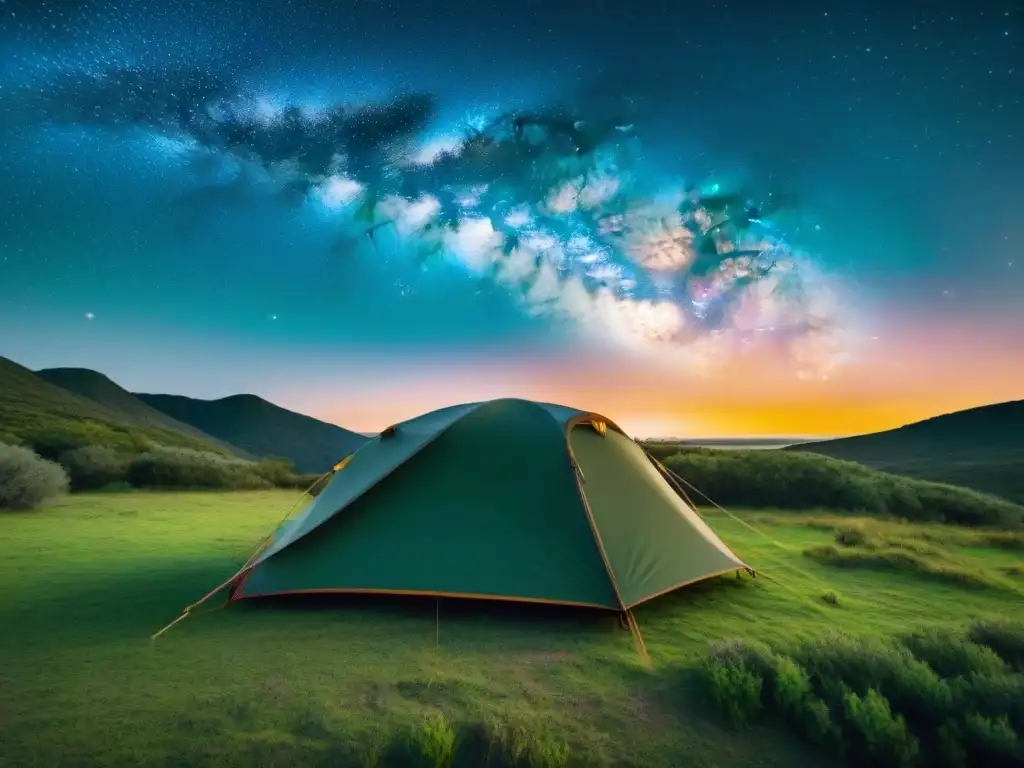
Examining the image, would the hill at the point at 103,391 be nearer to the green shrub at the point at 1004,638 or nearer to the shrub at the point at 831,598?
the shrub at the point at 831,598

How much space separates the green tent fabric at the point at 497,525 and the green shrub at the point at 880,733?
227cm

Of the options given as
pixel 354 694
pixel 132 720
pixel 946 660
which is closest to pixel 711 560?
pixel 946 660

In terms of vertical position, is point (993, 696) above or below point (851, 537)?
below

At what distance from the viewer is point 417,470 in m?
6.72

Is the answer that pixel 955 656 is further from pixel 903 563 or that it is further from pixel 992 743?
pixel 903 563

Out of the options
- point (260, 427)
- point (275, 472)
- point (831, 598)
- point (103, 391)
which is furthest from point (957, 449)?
point (103, 391)

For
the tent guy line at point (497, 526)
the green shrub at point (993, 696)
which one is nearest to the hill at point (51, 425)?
the tent guy line at point (497, 526)

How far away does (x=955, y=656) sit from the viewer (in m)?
4.49

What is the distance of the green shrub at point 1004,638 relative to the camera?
15.5 feet

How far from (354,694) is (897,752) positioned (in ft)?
11.2

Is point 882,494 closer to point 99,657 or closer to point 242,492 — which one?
point 99,657

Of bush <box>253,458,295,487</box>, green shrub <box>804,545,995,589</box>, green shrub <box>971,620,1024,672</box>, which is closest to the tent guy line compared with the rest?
green shrub <box>971,620,1024,672</box>

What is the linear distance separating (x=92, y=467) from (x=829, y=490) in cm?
2039

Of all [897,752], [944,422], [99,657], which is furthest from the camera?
[944,422]
